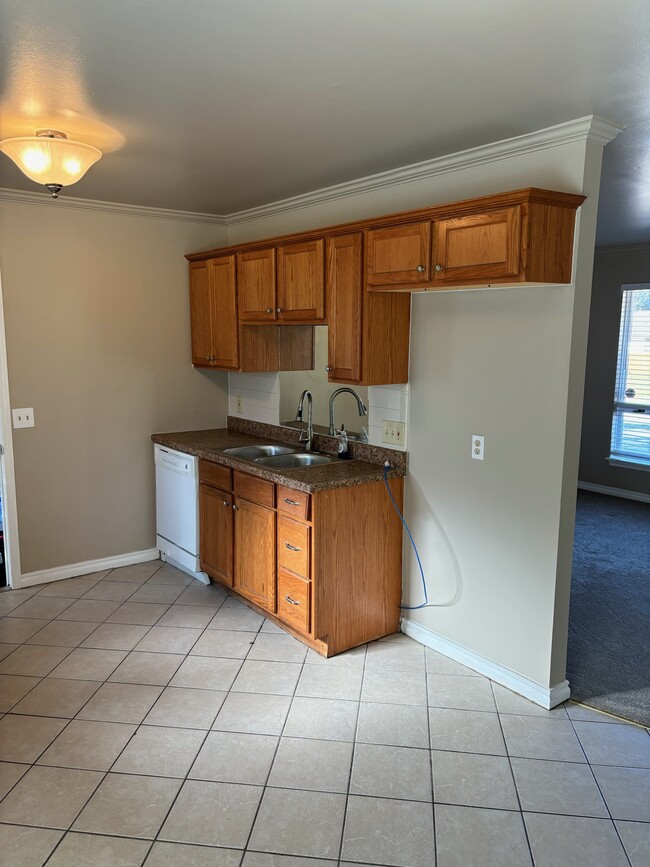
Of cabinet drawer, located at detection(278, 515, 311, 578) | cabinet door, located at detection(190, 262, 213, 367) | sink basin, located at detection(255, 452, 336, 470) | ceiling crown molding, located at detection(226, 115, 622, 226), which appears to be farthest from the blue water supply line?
cabinet door, located at detection(190, 262, 213, 367)

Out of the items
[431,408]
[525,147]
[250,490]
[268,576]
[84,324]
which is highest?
[525,147]

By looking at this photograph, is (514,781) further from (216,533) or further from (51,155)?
(51,155)

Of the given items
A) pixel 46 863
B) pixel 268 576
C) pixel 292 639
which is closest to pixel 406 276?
pixel 268 576

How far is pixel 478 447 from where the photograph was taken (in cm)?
301

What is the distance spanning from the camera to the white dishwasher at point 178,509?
4.09 meters

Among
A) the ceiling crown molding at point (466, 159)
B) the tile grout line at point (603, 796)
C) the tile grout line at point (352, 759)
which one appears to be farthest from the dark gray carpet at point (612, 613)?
the ceiling crown molding at point (466, 159)

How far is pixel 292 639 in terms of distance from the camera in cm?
341

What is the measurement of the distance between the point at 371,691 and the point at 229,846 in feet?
3.39

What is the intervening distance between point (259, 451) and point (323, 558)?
121cm

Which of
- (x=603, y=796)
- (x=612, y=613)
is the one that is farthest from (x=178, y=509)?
(x=603, y=796)

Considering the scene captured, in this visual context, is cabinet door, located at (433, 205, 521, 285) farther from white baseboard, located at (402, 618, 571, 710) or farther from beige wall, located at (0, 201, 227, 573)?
beige wall, located at (0, 201, 227, 573)

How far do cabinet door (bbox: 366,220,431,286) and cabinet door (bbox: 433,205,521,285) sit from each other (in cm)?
6

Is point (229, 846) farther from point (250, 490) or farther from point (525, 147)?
point (525, 147)

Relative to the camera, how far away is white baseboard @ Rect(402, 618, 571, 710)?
2828mm
